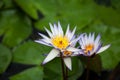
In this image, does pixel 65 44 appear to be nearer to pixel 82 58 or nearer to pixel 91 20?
pixel 82 58

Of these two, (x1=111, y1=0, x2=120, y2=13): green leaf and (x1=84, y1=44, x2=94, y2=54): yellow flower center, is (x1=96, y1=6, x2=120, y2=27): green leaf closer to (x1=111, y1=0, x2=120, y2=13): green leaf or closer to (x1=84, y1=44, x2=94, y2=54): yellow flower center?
(x1=111, y1=0, x2=120, y2=13): green leaf

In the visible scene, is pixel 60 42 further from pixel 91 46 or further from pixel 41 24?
pixel 41 24

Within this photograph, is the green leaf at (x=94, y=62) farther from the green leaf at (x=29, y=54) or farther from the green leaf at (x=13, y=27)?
the green leaf at (x=13, y=27)

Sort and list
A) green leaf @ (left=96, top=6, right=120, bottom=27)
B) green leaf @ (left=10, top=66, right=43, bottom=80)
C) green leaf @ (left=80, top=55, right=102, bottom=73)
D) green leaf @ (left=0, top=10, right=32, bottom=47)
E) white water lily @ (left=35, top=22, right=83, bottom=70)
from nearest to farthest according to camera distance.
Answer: white water lily @ (left=35, top=22, right=83, bottom=70) < green leaf @ (left=80, top=55, right=102, bottom=73) < green leaf @ (left=10, top=66, right=43, bottom=80) < green leaf @ (left=0, top=10, right=32, bottom=47) < green leaf @ (left=96, top=6, right=120, bottom=27)

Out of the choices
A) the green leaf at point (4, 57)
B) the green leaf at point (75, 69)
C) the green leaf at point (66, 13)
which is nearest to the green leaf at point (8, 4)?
the green leaf at point (66, 13)

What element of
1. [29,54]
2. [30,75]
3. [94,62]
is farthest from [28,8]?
[94,62]

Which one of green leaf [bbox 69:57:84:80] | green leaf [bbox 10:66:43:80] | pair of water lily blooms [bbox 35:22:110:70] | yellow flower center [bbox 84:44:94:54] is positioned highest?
pair of water lily blooms [bbox 35:22:110:70]

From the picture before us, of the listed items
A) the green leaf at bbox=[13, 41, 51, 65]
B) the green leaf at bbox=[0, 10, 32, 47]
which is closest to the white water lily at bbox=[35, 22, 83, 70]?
the green leaf at bbox=[13, 41, 51, 65]
